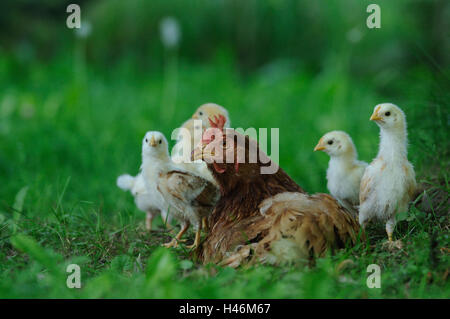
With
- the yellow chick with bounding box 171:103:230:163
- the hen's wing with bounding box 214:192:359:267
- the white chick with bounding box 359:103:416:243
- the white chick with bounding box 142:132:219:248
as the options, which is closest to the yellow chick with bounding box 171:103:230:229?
the yellow chick with bounding box 171:103:230:163

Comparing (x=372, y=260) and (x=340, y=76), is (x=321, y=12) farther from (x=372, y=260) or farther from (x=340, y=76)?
(x=372, y=260)

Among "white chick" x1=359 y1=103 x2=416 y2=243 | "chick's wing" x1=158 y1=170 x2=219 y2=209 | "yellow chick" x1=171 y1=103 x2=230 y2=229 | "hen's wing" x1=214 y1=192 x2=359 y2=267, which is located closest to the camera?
"hen's wing" x1=214 y1=192 x2=359 y2=267

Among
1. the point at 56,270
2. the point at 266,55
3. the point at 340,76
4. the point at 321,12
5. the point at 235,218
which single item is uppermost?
the point at 321,12

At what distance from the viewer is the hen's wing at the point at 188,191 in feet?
11.2

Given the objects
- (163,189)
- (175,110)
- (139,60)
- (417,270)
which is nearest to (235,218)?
(163,189)

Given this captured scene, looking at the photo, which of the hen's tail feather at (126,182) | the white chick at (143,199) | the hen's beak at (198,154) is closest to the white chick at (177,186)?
the hen's beak at (198,154)

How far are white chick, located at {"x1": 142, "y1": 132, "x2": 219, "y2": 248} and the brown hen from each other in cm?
8

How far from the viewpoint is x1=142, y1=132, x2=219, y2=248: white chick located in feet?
11.3

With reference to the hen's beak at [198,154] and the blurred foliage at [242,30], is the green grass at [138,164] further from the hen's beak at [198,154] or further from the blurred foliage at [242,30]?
the hen's beak at [198,154]

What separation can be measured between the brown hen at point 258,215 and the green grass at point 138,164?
11 cm

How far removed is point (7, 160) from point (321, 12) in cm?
598

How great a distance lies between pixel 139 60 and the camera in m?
9.87

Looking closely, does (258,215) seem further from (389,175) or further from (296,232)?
(389,175)

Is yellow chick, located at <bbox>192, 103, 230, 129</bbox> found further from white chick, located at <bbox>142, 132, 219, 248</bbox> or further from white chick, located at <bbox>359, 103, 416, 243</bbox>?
white chick, located at <bbox>359, 103, 416, 243</bbox>
